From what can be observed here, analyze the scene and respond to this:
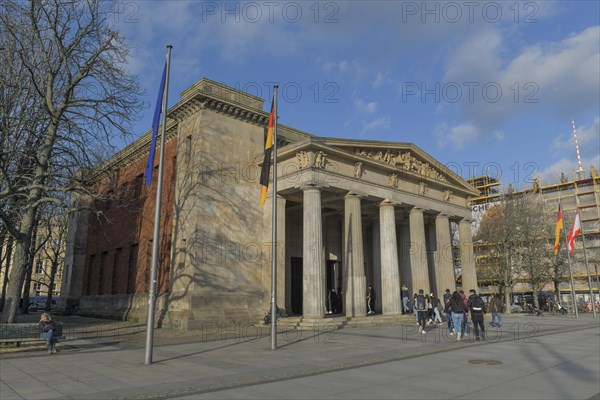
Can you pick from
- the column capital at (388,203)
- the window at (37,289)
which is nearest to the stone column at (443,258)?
the column capital at (388,203)

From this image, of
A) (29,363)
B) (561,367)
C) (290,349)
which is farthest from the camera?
(290,349)

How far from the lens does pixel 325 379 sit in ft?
31.1

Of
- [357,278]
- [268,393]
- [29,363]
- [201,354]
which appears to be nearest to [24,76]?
[29,363]

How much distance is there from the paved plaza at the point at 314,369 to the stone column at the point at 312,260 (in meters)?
5.36

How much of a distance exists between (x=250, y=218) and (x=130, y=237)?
10663mm

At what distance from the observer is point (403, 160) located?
103 ft

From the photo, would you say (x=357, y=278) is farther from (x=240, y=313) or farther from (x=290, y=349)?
(x=290, y=349)

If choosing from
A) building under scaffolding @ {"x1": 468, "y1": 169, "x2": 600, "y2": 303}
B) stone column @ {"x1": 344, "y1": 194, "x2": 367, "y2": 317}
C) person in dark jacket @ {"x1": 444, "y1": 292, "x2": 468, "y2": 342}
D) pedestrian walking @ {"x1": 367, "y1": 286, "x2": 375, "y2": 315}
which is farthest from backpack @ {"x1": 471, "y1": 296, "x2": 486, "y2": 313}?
building under scaffolding @ {"x1": 468, "y1": 169, "x2": 600, "y2": 303}

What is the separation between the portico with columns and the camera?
2503 cm

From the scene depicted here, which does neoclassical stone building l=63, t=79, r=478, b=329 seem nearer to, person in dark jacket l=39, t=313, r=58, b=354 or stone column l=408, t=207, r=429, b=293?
stone column l=408, t=207, r=429, b=293

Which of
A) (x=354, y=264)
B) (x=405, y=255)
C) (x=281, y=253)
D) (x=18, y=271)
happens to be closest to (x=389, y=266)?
(x=354, y=264)

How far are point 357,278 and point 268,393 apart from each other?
18.2m

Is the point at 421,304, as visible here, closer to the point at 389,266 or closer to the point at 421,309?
the point at 421,309

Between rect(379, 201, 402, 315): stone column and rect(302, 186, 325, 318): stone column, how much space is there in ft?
18.5
